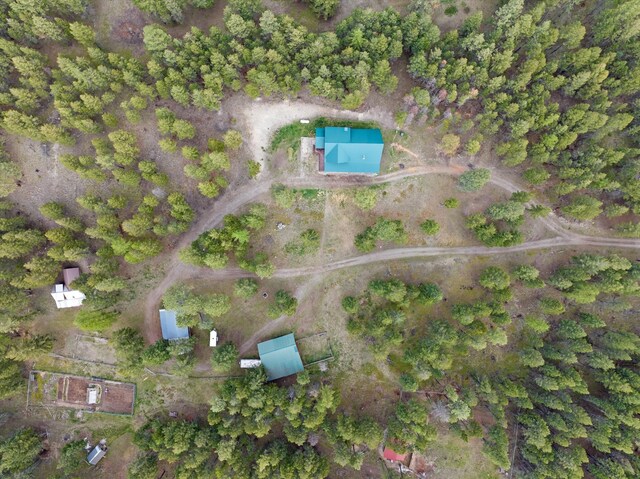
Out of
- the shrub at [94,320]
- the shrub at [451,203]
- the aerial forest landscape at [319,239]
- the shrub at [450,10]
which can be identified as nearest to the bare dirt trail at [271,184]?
the aerial forest landscape at [319,239]

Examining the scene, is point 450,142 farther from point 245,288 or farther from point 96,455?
point 96,455

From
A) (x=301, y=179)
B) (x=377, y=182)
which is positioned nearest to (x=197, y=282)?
(x=301, y=179)

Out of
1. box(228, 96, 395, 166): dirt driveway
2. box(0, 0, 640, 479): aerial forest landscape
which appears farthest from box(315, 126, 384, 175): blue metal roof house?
box(228, 96, 395, 166): dirt driveway

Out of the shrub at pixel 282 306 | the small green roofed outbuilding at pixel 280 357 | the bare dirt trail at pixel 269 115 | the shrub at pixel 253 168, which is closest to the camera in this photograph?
the shrub at pixel 282 306

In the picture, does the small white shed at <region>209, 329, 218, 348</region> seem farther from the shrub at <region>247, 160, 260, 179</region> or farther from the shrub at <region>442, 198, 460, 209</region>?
the shrub at <region>442, 198, 460, 209</region>

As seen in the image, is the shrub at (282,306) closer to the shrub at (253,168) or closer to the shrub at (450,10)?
the shrub at (253,168)

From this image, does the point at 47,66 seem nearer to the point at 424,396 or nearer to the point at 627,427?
the point at 424,396

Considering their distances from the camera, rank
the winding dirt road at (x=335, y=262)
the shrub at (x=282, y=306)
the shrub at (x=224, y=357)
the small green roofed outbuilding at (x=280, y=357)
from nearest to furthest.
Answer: the shrub at (x=224, y=357)
the shrub at (x=282, y=306)
the small green roofed outbuilding at (x=280, y=357)
the winding dirt road at (x=335, y=262)

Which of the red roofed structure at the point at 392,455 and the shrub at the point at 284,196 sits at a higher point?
the shrub at the point at 284,196
